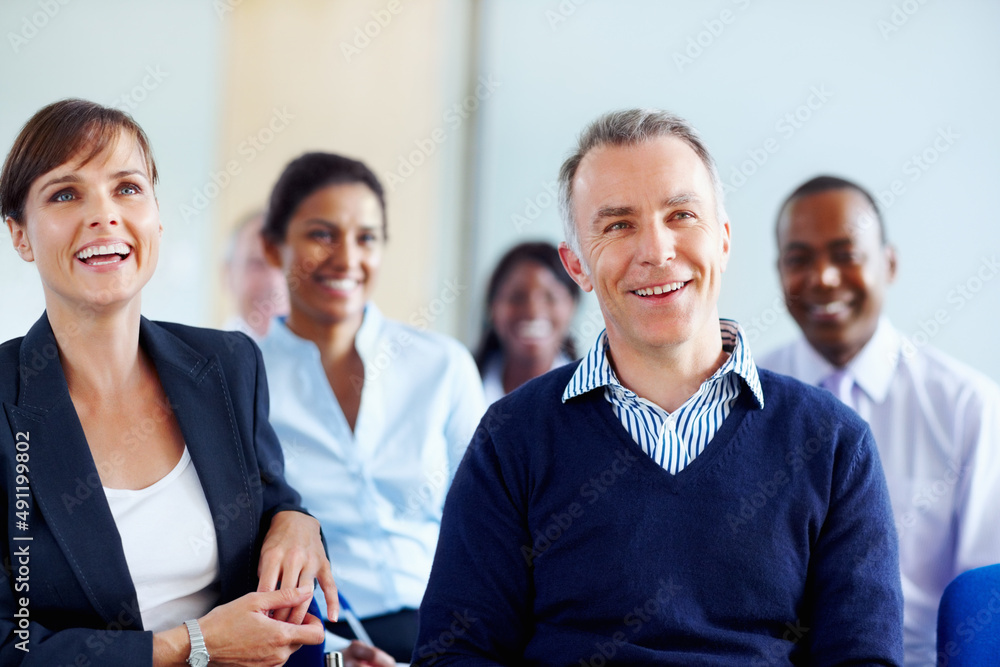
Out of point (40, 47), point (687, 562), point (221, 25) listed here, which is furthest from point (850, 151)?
point (40, 47)

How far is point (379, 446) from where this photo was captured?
2438mm

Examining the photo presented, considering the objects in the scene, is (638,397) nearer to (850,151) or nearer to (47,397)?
(47,397)

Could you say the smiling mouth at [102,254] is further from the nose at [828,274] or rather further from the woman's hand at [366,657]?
the nose at [828,274]

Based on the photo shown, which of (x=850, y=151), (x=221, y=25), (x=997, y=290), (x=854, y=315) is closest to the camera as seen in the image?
(x=854, y=315)

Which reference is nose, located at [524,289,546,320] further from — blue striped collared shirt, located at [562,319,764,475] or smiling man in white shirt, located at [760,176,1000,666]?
blue striped collared shirt, located at [562,319,764,475]

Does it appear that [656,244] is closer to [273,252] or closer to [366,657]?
[366,657]

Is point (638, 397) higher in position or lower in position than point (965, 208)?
lower

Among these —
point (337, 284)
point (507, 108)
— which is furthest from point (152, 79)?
point (337, 284)

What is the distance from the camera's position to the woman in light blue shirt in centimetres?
234

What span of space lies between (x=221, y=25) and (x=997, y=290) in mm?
3827

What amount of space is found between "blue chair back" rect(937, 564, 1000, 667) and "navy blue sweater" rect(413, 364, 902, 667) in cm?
18

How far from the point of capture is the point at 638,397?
5.13 feet

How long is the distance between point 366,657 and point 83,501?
839 mm

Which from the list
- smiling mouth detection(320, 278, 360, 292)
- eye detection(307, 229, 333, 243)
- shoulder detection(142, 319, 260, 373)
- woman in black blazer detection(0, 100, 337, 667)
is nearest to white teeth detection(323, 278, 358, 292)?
smiling mouth detection(320, 278, 360, 292)
